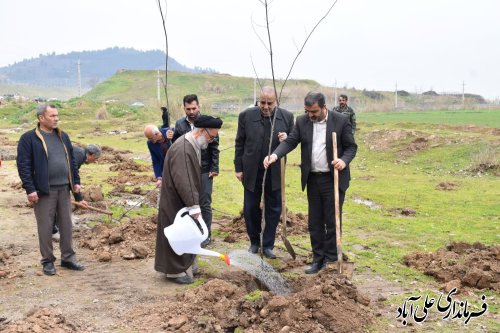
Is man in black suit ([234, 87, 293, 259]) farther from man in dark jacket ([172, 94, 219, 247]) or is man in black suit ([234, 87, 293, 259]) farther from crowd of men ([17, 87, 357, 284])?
man in dark jacket ([172, 94, 219, 247])

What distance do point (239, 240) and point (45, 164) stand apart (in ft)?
9.75

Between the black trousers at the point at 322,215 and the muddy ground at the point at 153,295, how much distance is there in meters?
0.36

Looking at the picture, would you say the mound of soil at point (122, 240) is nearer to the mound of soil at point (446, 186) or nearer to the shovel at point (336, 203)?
the shovel at point (336, 203)

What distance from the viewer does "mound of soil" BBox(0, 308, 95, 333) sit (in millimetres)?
4538

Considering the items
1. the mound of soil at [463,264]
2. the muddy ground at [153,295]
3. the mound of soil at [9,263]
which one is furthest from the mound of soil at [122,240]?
the mound of soil at [463,264]

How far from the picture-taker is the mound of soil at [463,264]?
19.3 feet

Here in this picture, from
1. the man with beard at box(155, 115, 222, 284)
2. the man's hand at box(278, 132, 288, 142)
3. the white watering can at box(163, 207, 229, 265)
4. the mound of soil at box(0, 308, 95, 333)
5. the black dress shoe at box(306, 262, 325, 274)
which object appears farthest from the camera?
the man's hand at box(278, 132, 288, 142)

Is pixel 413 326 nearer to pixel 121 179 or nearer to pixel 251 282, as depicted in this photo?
pixel 251 282

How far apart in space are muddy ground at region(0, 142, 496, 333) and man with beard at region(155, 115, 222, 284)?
0.22 m

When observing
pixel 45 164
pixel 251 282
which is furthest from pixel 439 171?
pixel 45 164

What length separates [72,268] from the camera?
6641mm

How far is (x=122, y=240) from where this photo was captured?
25.2 ft

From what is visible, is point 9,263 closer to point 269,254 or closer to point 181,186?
point 181,186

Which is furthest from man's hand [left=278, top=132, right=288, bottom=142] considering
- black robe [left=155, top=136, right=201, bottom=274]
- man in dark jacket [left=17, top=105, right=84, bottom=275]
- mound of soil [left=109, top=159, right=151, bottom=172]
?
mound of soil [left=109, top=159, right=151, bottom=172]
